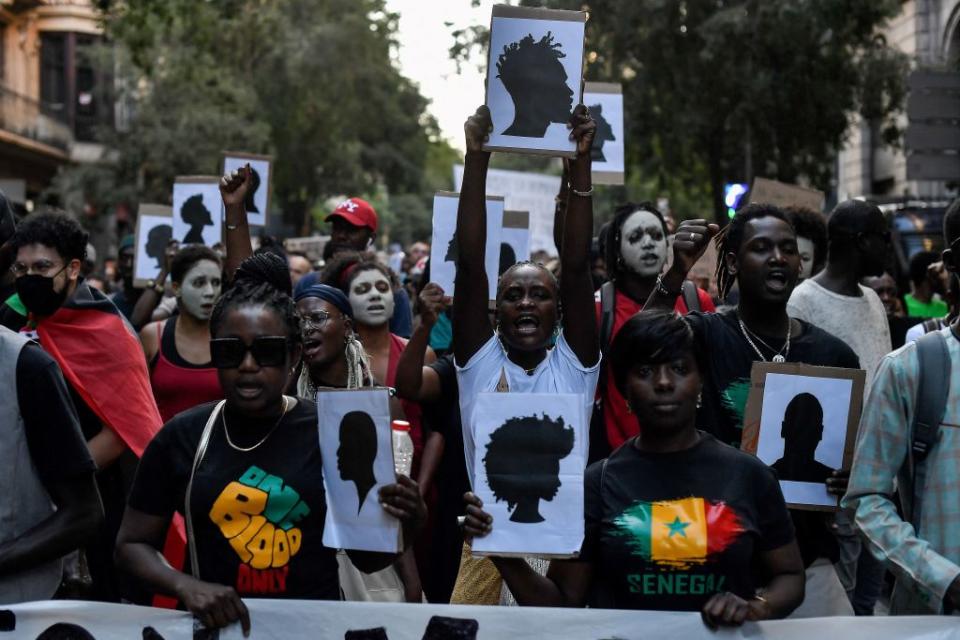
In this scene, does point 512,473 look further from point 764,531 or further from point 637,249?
point 637,249

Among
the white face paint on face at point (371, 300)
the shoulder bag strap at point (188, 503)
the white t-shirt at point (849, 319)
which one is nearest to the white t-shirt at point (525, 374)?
the shoulder bag strap at point (188, 503)

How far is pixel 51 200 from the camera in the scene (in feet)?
125

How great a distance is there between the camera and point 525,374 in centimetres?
496

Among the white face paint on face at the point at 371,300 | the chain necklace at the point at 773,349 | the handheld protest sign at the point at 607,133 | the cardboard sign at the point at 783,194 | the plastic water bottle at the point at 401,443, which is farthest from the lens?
the cardboard sign at the point at 783,194

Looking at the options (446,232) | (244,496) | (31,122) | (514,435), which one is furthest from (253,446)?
(31,122)

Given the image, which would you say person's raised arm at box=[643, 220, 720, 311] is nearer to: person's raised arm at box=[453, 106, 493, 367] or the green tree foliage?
person's raised arm at box=[453, 106, 493, 367]

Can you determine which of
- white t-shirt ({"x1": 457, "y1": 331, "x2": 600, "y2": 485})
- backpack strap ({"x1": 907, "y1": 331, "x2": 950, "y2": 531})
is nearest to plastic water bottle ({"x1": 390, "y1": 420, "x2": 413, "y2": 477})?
white t-shirt ({"x1": 457, "y1": 331, "x2": 600, "y2": 485})

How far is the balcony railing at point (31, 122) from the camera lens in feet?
119

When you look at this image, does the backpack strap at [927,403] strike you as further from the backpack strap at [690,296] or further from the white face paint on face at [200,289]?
the white face paint on face at [200,289]

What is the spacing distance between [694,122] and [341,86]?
17.7 metres

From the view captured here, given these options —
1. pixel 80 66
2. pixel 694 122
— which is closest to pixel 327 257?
pixel 694 122

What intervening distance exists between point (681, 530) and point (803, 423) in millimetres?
1009

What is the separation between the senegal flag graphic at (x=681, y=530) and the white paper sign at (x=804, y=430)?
2.85 ft

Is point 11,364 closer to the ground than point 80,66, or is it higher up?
closer to the ground
